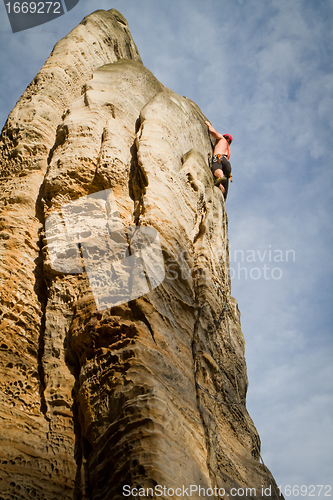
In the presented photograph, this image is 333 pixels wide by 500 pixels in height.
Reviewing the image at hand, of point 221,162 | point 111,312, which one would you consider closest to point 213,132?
point 221,162

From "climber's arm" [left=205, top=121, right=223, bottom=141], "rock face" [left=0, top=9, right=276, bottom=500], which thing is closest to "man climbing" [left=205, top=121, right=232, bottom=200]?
"climber's arm" [left=205, top=121, right=223, bottom=141]

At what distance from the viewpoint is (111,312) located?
4.05m

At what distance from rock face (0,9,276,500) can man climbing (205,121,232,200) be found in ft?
3.14

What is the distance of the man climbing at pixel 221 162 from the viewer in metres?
8.00

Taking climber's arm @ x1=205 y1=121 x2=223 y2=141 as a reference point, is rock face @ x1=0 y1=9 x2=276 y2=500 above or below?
below

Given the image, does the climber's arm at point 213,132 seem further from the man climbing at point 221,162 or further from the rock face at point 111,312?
the rock face at point 111,312

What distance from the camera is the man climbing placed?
8.00 meters

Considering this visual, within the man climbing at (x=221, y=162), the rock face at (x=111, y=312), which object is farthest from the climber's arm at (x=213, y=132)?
the rock face at (x=111, y=312)

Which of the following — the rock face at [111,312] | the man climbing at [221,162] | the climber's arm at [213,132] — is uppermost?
the climber's arm at [213,132]

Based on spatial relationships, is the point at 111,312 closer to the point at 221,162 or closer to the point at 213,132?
the point at 221,162

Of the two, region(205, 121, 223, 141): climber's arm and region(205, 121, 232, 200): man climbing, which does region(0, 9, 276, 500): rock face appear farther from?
region(205, 121, 223, 141): climber's arm

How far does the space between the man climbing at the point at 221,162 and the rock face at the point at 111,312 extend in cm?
96

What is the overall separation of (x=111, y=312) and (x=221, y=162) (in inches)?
198

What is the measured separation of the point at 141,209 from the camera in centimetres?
500
